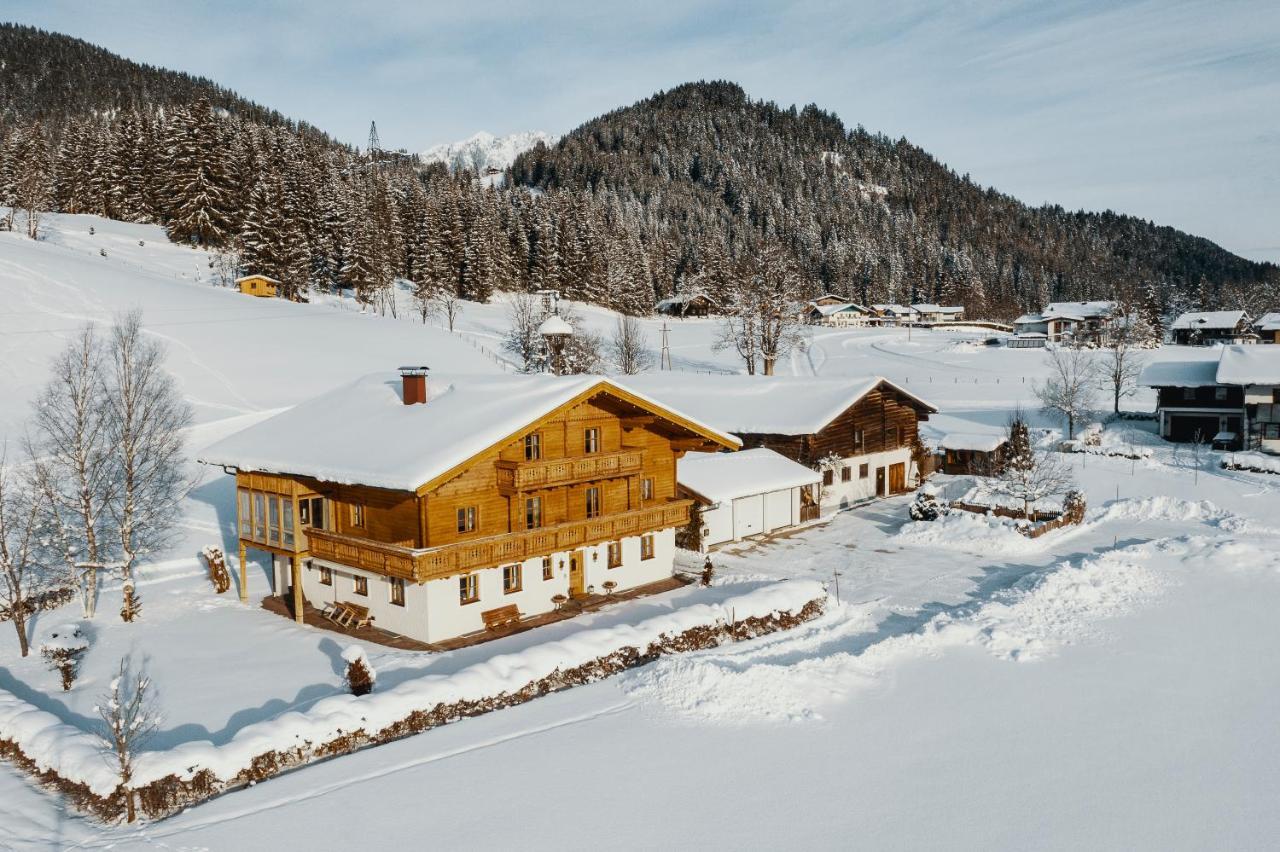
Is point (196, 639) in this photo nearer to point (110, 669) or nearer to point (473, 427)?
point (110, 669)

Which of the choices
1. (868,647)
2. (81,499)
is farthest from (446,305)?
(868,647)

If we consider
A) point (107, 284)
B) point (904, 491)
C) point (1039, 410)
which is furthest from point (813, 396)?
point (107, 284)

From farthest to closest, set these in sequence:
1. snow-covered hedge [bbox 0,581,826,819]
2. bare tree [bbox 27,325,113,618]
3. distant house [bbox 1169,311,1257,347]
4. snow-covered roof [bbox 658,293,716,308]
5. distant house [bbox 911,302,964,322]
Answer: distant house [bbox 911,302,964,322] → snow-covered roof [bbox 658,293,716,308] → distant house [bbox 1169,311,1257,347] → bare tree [bbox 27,325,113,618] → snow-covered hedge [bbox 0,581,826,819]

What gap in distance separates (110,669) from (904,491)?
36627 mm

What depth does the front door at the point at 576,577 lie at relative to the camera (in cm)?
2730

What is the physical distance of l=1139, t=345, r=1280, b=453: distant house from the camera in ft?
165

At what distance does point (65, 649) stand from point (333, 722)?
9.01m

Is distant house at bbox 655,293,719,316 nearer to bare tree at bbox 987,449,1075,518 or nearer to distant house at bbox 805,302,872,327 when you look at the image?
distant house at bbox 805,302,872,327

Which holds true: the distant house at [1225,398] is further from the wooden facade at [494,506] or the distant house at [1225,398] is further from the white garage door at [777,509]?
the wooden facade at [494,506]

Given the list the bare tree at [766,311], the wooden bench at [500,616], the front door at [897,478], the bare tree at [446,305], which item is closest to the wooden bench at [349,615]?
the wooden bench at [500,616]

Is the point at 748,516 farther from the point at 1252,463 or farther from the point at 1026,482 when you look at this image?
the point at 1252,463

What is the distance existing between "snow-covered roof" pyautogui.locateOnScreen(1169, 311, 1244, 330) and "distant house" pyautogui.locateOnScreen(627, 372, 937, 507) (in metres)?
86.3

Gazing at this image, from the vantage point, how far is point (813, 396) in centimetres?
4472

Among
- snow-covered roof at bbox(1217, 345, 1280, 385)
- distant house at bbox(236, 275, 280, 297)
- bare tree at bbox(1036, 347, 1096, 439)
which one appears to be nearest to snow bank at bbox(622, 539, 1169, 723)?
snow-covered roof at bbox(1217, 345, 1280, 385)
